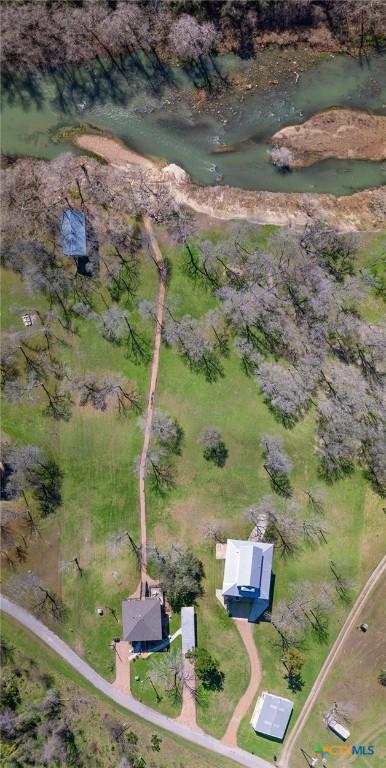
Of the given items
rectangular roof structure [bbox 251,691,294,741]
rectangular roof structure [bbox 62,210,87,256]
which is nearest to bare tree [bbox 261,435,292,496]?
rectangular roof structure [bbox 251,691,294,741]

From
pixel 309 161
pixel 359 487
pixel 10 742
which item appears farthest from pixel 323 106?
pixel 10 742

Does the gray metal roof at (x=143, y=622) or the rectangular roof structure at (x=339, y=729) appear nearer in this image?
the gray metal roof at (x=143, y=622)

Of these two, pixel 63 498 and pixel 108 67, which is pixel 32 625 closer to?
pixel 63 498

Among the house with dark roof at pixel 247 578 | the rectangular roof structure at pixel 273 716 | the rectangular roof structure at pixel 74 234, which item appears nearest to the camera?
the house with dark roof at pixel 247 578

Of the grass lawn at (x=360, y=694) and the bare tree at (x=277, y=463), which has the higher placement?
the bare tree at (x=277, y=463)

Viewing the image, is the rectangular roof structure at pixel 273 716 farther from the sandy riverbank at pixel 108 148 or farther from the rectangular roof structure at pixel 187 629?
the sandy riverbank at pixel 108 148

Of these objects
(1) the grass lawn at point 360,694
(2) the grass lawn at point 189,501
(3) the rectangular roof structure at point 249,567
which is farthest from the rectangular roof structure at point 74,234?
(1) the grass lawn at point 360,694

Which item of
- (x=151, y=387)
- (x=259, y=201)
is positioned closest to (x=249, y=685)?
(x=151, y=387)
